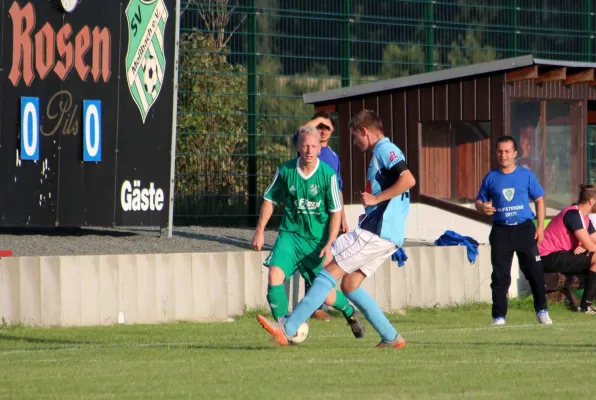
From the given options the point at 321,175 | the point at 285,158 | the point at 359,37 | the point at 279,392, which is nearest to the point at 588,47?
the point at 359,37

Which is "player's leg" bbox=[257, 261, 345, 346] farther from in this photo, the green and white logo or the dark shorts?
the dark shorts

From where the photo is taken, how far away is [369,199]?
949 centimetres

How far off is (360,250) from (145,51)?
7.34 metres

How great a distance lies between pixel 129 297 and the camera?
13609mm

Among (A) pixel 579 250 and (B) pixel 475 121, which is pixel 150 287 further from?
(B) pixel 475 121

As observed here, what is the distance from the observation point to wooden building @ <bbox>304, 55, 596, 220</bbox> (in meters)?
19.0

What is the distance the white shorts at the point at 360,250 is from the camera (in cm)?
968

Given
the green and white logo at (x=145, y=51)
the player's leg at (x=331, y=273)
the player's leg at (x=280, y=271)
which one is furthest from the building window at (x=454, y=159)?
the player's leg at (x=331, y=273)

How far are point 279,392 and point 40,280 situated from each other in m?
6.36

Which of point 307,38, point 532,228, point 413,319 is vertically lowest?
point 413,319

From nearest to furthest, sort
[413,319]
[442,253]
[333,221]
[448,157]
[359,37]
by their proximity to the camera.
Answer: [333,221]
[413,319]
[442,253]
[448,157]
[359,37]

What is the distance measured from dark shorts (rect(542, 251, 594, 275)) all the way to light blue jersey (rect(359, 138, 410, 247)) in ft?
22.2

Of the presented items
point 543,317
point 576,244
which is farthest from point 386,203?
point 576,244

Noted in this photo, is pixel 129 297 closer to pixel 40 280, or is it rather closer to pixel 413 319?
pixel 40 280
